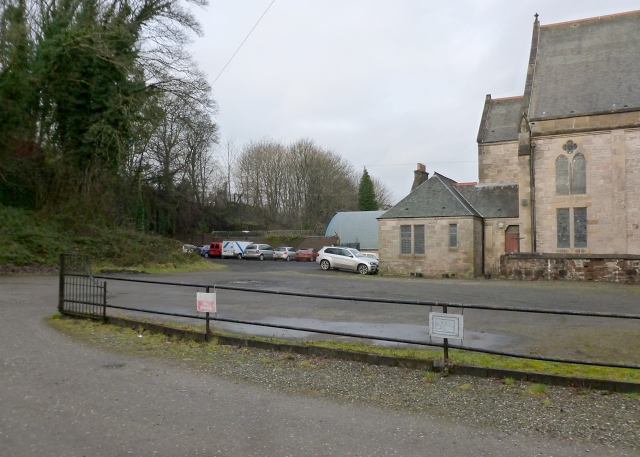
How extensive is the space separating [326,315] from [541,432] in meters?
7.66

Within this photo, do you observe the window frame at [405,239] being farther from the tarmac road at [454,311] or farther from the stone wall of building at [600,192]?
the tarmac road at [454,311]

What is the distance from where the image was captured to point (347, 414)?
577 cm

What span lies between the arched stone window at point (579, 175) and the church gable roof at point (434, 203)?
18.4 feet

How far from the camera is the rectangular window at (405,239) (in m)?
34.2

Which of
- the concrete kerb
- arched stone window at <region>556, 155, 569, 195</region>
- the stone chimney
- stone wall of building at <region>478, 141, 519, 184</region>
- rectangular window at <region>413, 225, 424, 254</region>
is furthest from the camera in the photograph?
the stone chimney

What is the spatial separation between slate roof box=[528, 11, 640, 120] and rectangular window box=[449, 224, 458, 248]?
25.8 feet

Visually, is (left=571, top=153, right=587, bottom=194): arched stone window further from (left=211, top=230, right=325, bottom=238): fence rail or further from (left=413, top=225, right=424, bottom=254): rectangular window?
(left=211, top=230, right=325, bottom=238): fence rail

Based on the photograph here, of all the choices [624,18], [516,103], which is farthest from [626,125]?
A: [516,103]

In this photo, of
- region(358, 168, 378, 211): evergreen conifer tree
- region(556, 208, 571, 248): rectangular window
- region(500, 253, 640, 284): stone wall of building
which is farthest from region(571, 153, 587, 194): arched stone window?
region(358, 168, 378, 211): evergreen conifer tree

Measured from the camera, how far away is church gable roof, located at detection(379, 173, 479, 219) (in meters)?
33.4

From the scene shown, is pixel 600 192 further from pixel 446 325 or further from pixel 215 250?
pixel 215 250

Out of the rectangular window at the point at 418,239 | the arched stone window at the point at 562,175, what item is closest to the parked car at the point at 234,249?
the rectangular window at the point at 418,239

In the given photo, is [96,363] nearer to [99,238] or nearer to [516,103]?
[99,238]

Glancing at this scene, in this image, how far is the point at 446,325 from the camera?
24.7 feet
